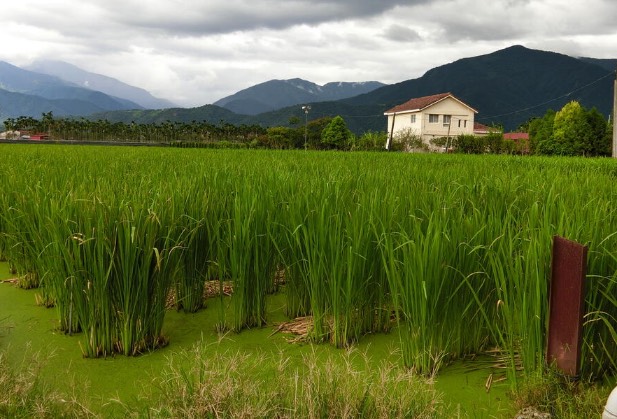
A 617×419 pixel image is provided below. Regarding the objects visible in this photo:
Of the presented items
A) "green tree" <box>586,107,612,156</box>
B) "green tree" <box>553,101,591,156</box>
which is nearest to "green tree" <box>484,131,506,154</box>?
"green tree" <box>553,101,591,156</box>

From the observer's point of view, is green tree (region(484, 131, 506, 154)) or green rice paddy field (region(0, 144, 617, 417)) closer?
green rice paddy field (region(0, 144, 617, 417))

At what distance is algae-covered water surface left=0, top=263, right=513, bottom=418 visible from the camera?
1.90 m

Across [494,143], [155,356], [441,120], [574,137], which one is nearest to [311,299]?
[155,356]

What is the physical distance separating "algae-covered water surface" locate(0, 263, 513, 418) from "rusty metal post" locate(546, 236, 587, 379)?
0.30 meters

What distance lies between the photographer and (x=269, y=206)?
296 centimetres

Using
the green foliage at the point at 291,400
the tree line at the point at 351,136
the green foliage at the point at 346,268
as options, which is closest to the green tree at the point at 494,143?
the tree line at the point at 351,136

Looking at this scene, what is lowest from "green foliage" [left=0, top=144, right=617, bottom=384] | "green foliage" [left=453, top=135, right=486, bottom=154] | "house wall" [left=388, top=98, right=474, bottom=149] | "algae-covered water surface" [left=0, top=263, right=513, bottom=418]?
"algae-covered water surface" [left=0, top=263, right=513, bottom=418]

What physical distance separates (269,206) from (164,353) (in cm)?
104

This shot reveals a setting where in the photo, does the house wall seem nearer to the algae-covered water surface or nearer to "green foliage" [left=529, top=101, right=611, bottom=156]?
"green foliage" [left=529, top=101, right=611, bottom=156]

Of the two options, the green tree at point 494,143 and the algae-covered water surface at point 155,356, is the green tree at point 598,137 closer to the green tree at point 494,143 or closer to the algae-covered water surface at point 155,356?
the green tree at point 494,143

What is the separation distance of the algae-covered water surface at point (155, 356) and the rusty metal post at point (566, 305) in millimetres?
295

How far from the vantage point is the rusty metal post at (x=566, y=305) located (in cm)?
155

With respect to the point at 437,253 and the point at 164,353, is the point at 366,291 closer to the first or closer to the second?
the point at 437,253

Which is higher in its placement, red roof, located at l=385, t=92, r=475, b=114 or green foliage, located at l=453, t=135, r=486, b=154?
red roof, located at l=385, t=92, r=475, b=114
